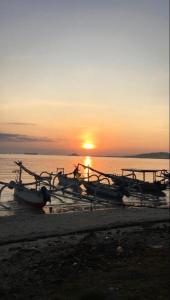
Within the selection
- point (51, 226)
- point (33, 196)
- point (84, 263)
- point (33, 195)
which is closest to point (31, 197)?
point (33, 195)

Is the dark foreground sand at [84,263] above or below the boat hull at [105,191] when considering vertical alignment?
below

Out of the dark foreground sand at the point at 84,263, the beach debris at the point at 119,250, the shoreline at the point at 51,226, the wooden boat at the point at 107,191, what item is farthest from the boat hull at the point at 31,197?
the beach debris at the point at 119,250

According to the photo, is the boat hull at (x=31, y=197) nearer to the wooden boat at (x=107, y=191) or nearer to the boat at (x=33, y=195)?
the boat at (x=33, y=195)


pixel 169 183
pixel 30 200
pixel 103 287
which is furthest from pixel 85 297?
pixel 169 183

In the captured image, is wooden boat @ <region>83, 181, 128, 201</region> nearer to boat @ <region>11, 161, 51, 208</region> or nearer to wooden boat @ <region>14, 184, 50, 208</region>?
boat @ <region>11, 161, 51, 208</region>

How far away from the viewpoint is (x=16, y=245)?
572 inches

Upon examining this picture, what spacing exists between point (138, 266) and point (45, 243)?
Result: 4910 millimetres

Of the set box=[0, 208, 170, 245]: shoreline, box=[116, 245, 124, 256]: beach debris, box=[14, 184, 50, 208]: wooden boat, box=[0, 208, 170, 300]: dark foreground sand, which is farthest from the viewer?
box=[14, 184, 50, 208]: wooden boat

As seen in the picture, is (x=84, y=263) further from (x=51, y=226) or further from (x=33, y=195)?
(x=33, y=195)

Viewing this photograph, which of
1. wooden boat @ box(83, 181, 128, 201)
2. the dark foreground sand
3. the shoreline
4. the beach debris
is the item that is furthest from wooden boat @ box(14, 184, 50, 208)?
the beach debris

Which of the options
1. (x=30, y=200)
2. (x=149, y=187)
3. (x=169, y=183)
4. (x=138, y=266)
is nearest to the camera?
(x=138, y=266)

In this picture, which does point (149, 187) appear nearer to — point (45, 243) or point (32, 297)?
Result: point (45, 243)

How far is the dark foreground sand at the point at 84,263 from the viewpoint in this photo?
29.4 ft

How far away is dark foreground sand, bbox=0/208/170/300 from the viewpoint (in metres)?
8.97
